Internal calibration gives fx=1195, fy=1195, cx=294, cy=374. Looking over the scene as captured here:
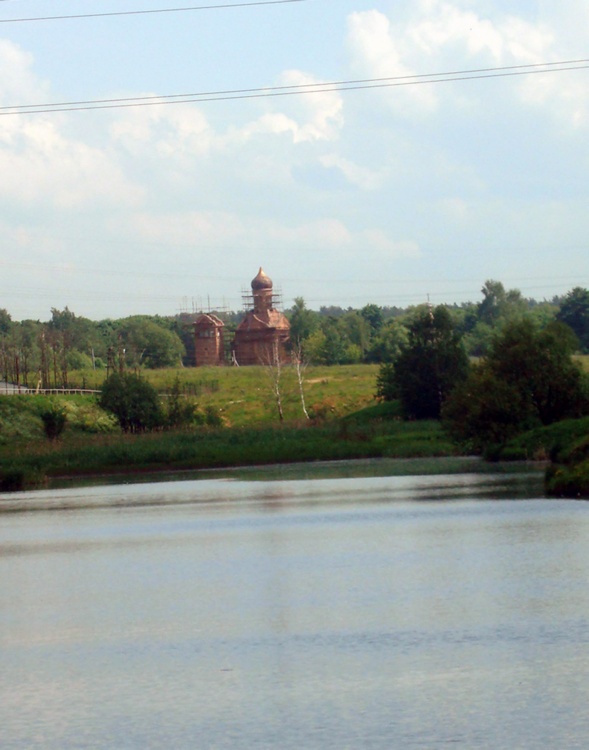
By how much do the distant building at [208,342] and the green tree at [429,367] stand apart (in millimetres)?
78322

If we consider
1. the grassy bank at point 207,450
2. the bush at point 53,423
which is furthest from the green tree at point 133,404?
the grassy bank at point 207,450

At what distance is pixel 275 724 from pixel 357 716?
76 centimetres

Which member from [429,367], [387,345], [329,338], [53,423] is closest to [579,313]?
[387,345]

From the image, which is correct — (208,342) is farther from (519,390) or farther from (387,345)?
(519,390)

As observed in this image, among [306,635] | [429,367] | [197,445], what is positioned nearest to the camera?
[306,635]

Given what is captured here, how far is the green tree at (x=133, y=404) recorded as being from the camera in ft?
A: 295

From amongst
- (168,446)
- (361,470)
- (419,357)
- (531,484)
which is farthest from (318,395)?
(531,484)

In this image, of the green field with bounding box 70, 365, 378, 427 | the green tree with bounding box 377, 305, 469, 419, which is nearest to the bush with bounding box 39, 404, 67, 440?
the green field with bounding box 70, 365, 378, 427

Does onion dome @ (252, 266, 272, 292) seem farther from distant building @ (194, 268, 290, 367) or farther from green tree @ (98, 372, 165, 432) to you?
green tree @ (98, 372, 165, 432)

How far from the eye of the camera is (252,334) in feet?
534

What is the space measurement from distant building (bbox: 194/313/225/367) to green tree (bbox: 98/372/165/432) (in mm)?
74497

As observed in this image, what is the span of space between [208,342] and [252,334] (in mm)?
8305

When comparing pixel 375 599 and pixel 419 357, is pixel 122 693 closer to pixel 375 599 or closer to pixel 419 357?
pixel 375 599

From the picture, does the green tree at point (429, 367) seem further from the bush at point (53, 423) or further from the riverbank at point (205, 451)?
the bush at point (53, 423)
